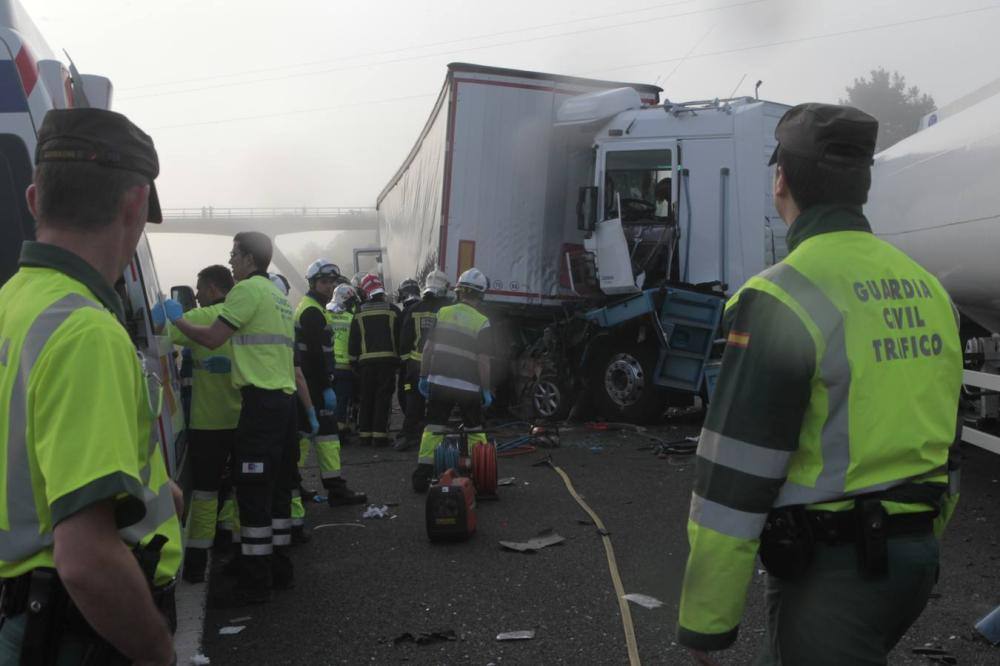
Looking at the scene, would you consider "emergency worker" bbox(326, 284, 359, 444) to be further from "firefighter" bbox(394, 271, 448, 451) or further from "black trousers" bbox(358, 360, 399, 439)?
"firefighter" bbox(394, 271, 448, 451)

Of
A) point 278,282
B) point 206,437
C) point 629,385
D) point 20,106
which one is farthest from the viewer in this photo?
point 629,385

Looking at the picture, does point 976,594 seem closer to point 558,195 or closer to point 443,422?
point 443,422

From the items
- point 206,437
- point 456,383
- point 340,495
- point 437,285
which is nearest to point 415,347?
point 437,285

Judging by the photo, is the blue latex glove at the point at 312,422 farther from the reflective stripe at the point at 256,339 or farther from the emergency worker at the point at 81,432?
the emergency worker at the point at 81,432

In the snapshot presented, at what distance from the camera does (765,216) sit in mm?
11914

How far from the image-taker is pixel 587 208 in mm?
12406

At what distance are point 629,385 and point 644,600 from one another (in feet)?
23.1

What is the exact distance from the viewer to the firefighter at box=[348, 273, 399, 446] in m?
11.5

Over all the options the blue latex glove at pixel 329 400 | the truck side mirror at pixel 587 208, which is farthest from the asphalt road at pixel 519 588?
the truck side mirror at pixel 587 208

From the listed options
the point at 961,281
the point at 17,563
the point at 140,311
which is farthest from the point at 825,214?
the point at 961,281

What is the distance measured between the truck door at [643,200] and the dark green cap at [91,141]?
10.5 metres

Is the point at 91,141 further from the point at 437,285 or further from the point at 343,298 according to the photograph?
the point at 343,298

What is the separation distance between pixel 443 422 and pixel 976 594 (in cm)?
448

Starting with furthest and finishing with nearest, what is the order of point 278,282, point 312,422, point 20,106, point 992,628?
point 278,282 → point 312,422 → point 992,628 → point 20,106
